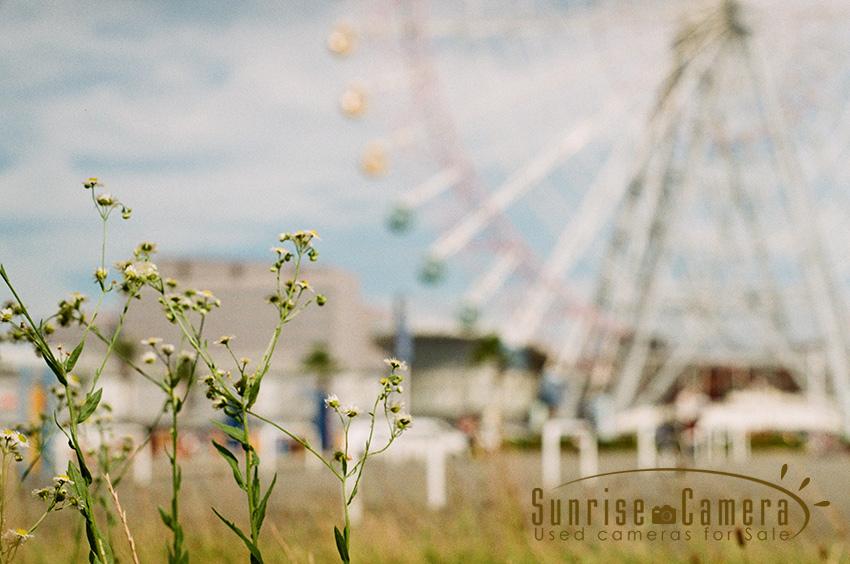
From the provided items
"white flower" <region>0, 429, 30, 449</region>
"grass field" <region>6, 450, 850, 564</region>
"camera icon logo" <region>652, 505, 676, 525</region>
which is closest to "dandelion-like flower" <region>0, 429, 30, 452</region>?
"white flower" <region>0, 429, 30, 449</region>

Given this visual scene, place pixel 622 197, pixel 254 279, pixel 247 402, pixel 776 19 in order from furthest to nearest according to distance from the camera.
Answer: pixel 254 279 < pixel 622 197 < pixel 776 19 < pixel 247 402

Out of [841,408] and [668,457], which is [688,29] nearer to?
[841,408]

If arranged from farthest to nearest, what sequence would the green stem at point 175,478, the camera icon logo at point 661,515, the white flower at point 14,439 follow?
the camera icon logo at point 661,515
the green stem at point 175,478
the white flower at point 14,439

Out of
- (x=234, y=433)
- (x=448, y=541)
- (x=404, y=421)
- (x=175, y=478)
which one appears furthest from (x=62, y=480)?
(x=448, y=541)

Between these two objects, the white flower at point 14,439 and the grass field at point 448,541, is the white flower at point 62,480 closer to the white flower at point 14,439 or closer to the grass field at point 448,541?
the white flower at point 14,439

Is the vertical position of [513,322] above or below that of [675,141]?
below

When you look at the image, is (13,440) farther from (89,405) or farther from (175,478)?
(175,478)

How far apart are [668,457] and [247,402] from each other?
46.7 ft

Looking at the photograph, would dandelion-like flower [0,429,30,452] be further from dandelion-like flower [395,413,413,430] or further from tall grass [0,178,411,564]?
dandelion-like flower [395,413,413,430]

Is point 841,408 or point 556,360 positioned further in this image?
point 556,360

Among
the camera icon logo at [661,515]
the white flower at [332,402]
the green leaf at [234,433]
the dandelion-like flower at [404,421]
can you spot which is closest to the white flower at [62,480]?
the green leaf at [234,433]

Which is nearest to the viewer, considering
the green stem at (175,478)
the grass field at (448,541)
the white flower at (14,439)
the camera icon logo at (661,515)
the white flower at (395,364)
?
the white flower at (14,439)

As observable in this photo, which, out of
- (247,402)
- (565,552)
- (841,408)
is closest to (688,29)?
(841,408)

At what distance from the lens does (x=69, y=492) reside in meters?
2.03
